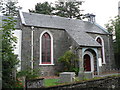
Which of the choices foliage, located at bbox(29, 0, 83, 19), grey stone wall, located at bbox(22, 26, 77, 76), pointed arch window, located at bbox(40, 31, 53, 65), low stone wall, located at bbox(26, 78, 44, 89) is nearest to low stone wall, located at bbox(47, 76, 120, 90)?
low stone wall, located at bbox(26, 78, 44, 89)

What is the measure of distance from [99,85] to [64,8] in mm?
32215

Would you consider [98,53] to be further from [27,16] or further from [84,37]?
[27,16]

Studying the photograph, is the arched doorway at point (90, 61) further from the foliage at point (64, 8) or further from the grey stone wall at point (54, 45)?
the foliage at point (64, 8)

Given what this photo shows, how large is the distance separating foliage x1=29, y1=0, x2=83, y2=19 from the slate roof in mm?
17391

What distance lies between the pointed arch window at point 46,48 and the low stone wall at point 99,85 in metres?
8.12

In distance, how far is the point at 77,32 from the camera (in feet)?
66.5

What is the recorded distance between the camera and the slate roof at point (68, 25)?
59.1ft

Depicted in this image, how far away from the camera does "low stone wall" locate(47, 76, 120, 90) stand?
9.79 meters

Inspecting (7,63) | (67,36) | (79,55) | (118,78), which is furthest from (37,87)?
(67,36)

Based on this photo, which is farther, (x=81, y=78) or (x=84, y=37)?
(x=84, y=37)

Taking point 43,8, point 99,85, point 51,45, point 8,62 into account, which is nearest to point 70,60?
point 51,45

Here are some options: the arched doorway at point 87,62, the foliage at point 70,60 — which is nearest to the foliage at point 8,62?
the foliage at point 70,60

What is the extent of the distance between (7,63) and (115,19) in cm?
2176

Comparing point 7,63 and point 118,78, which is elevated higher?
point 7,63
